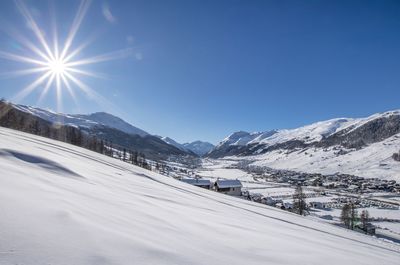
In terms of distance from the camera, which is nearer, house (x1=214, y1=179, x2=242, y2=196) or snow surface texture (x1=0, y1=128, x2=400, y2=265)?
snow surface texture (x1=0, y1=128, x2=400, y2=265)

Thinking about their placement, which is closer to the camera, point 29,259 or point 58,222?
point 29,259

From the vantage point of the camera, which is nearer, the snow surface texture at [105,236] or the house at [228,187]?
the snow surface texture at [105,236]

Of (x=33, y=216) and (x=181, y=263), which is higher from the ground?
(x=33, y=216)

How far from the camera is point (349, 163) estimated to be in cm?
19750

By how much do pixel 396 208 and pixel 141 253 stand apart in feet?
292

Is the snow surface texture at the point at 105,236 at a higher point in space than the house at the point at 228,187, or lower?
higher

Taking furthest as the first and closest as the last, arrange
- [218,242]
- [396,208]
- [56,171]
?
[396,208] → [56,171] → [218,242]

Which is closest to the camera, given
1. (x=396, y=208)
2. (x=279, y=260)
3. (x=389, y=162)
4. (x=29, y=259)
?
(x=29, y=259)

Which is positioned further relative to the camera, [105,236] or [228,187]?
[228,187]

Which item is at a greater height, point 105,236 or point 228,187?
point 105,236

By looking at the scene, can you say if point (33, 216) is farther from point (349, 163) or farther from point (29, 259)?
point (349, 163)

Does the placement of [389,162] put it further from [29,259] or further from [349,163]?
[29,259]

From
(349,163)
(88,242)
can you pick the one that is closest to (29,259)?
(88,242)

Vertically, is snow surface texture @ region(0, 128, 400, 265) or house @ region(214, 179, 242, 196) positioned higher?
snow surface texture @ region(0, 128, 400, 265)
